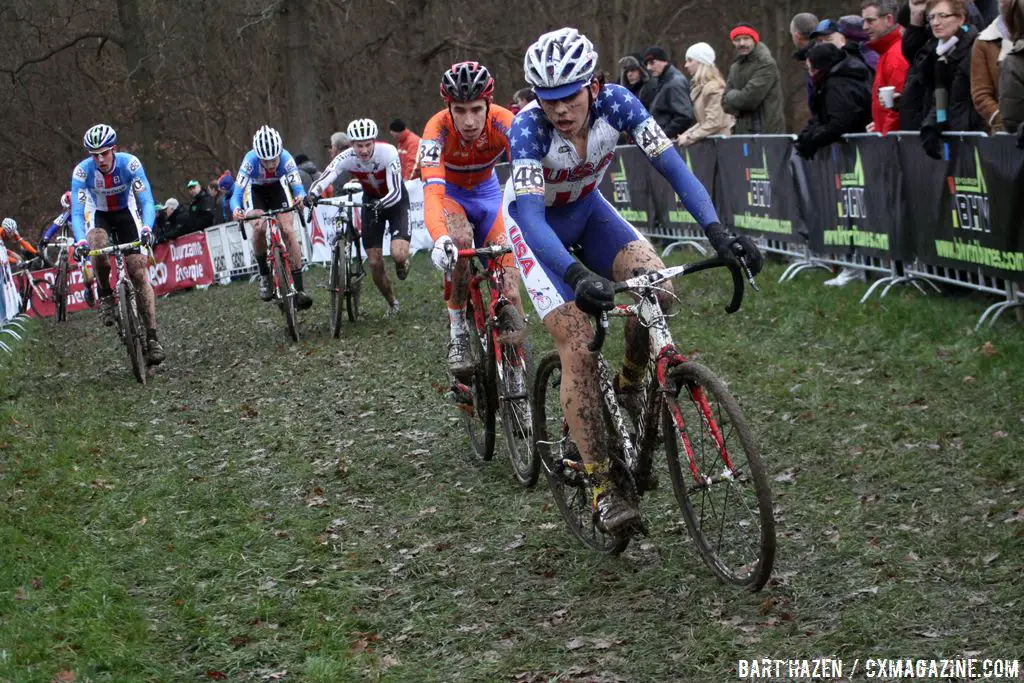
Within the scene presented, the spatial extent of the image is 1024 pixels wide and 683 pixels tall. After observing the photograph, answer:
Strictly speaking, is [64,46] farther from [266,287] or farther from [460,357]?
[460,357]

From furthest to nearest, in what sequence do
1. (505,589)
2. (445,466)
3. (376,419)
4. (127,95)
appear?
(127,95)
(376,419)
(445,466)
(505,589)

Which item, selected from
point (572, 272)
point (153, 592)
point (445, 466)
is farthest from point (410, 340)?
point (572, 272)

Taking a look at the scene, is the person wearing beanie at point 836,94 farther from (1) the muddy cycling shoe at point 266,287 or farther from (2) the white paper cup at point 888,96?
(1) the muddy cycling shoe at point 266,287

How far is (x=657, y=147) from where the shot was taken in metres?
5.88

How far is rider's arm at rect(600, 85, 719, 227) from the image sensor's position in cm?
565

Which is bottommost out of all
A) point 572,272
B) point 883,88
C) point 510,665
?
point 510,665

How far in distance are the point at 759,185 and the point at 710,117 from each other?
6.80 feet

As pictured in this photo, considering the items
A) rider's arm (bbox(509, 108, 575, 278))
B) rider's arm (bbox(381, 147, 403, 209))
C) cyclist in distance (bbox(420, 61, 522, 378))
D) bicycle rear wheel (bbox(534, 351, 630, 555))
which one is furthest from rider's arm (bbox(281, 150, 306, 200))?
rider's arm (bbox(509, 108, 575, 278))

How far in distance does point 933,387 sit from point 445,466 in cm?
343

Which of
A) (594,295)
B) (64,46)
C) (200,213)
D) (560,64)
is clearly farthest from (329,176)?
(64,46)

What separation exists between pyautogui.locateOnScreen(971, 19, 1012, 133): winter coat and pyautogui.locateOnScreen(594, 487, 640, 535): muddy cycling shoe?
5745mm

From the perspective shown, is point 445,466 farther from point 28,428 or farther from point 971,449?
point 28,428

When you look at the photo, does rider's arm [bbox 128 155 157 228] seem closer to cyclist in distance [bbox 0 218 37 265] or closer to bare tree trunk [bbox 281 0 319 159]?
cyclist in distance [bbox 0 218 37 265]

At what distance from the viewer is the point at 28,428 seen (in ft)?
36.9
